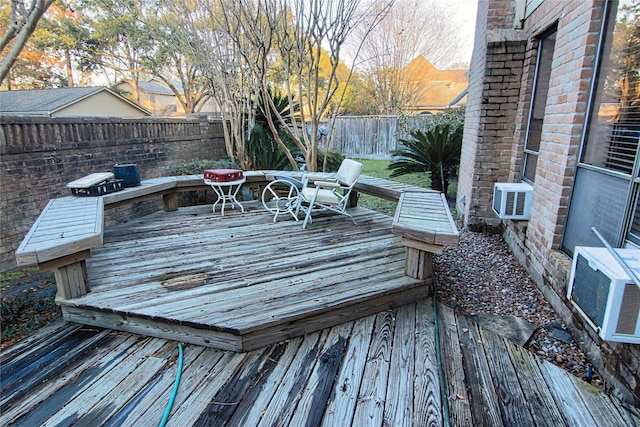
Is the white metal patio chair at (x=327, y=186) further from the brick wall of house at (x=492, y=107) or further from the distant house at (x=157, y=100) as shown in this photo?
the distant house at (x=157, y=100)

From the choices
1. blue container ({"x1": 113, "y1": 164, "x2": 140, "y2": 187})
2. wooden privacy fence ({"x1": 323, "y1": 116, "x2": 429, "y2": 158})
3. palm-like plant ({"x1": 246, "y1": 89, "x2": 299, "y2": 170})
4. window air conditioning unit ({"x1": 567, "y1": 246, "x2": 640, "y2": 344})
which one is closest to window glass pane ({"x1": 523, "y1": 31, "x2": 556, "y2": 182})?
window air conditioning unit ({"x1": 567, "y1": 246, "x2": 640, "y2": 344})

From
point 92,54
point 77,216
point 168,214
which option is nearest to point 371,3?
point 168,214

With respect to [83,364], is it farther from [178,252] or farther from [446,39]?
[446,39]

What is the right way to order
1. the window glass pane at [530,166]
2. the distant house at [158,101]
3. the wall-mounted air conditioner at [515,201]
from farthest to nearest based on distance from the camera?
the distant house at [158,101] < the window glass pane at [530,166] < the wall-mounted air conditioner at [515,201]

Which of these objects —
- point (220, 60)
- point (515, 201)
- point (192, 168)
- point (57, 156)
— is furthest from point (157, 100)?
point (515, 201)

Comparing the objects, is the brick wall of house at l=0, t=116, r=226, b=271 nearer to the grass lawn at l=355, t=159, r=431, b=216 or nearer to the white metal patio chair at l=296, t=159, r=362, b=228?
the white metal patio chair at l=296, t=159, r=362, b=228

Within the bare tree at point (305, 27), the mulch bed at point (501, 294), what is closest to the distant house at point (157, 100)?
the bare tree at point (305, 27)

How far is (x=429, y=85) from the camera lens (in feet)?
54.7

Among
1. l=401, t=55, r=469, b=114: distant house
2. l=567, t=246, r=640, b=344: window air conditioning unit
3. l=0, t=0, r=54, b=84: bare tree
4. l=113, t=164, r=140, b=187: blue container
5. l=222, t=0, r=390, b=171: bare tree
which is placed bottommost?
l=567, t=246, r=640, b=344: window air conditioning unit

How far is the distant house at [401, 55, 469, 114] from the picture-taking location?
15.4m

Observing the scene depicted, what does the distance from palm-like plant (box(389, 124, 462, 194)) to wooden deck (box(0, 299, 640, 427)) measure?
3.78 m

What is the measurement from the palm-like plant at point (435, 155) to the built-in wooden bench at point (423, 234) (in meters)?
2.79

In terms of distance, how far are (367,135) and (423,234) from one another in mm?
10417

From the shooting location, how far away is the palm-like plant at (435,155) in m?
5.43
